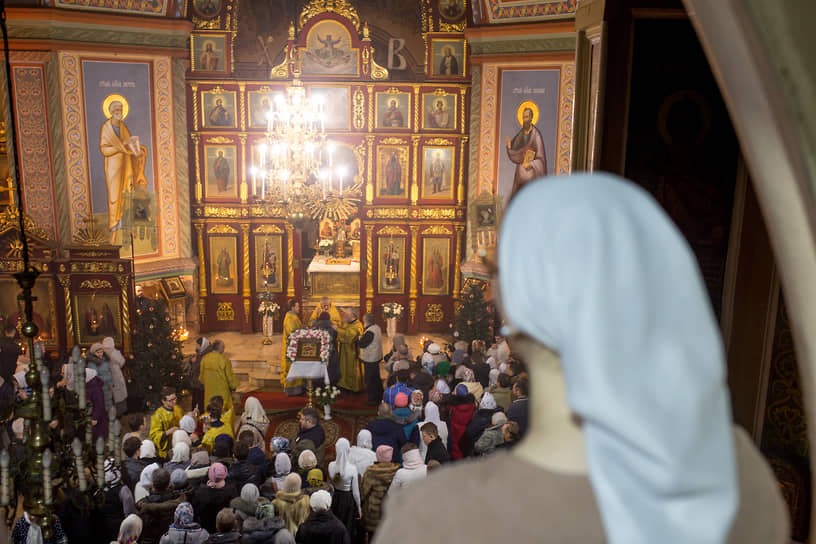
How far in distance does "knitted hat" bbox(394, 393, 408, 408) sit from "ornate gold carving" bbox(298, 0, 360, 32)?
30.8 feet

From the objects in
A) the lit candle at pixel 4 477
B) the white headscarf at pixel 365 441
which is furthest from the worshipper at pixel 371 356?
the lit candle at pixel 4 477

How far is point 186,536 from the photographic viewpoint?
4590 mm

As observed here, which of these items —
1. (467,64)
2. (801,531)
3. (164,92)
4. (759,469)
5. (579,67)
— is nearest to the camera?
(759,469)

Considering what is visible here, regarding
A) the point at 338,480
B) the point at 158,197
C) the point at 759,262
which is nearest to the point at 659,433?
the point at 759,262

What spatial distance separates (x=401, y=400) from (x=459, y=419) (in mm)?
695

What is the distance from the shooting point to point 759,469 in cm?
98

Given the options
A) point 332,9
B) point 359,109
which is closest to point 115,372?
point 359,109

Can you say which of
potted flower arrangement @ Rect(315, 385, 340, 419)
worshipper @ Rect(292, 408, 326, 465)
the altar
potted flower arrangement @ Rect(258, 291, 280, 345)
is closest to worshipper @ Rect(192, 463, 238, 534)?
worshipper @ Rect(292, 408, 326, 465)

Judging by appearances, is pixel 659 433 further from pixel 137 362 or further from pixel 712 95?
pixel 137 362

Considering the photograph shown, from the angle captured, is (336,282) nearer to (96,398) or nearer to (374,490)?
(96,398)

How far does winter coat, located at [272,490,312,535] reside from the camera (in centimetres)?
512

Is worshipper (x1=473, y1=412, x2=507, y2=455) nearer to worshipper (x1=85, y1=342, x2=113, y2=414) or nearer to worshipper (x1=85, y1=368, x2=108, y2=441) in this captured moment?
worshipper (x1=85, y1=368, x2=108, y2=441)

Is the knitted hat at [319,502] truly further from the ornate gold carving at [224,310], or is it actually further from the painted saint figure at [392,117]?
the painted saint figure at [392,117]

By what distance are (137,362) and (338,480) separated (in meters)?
5.43
